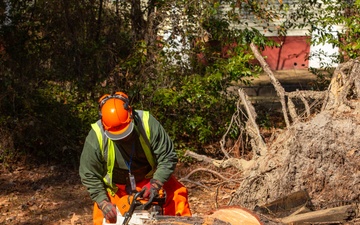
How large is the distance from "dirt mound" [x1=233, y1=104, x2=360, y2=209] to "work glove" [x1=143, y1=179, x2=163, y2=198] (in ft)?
8.23

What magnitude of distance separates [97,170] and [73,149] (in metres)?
5.68


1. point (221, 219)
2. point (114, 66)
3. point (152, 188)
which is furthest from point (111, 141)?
point (114, 66)

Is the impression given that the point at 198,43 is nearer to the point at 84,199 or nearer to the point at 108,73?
the point at 108,73

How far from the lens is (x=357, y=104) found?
8.20 metres

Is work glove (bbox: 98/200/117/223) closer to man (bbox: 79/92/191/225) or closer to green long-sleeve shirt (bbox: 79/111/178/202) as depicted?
man (bbox: 79/92/191/225)

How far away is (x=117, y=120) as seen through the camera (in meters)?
5.60

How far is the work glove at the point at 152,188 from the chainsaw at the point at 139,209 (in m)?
0.03

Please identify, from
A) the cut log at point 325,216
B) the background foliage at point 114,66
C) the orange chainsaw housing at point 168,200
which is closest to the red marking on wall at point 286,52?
the background foliage at point 114,66

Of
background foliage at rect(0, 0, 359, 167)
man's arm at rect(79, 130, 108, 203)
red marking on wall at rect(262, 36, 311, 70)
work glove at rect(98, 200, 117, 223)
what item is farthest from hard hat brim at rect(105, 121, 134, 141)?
red marking on wall at rect(262, 36, 311, 70)

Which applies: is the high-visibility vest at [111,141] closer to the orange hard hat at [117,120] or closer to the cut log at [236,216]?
the orange hard hat at [117,120]

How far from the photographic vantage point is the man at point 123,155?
564 centimetres

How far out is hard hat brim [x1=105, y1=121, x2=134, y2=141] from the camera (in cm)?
561

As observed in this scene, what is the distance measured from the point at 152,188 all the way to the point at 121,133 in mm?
533

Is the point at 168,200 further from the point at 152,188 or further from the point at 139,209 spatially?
the point at 139,209
